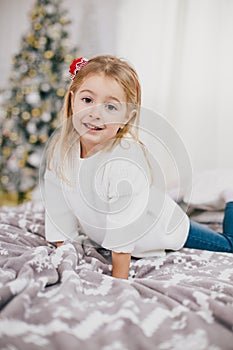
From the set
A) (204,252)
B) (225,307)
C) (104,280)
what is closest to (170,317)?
(225,307)

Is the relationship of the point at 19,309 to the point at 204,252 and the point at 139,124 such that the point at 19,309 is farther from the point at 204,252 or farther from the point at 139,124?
the point at 204,252

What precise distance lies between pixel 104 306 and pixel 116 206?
Result: 39 centimetres

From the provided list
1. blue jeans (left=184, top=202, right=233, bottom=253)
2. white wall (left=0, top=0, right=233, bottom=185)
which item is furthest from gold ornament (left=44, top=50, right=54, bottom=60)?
blue jeans (left=184, top=202, right=233, bottom=253)

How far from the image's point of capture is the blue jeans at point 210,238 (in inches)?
70.4

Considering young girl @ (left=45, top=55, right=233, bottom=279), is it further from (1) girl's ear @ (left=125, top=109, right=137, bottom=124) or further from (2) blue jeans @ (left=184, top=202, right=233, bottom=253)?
(2) blue jeans @ (left=184, top=202, right=233, bottom=253)

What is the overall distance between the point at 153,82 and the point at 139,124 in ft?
6.42

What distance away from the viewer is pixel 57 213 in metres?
1.61

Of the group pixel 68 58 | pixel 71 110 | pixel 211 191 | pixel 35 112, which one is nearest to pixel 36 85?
pixel 35 112

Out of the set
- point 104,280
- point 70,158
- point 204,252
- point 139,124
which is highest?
point 139,124

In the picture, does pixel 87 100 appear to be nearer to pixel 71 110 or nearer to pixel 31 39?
pixel 71 110

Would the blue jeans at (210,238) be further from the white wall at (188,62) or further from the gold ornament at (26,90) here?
the gold ornament at (26,90)

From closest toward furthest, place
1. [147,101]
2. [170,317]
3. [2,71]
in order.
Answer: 1. [170,317]
2. [147,101]
3. [2,71]

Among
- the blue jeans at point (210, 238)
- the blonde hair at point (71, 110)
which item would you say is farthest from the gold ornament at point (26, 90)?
the blue jeans at point (210, 238)

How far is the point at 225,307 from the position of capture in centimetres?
103
